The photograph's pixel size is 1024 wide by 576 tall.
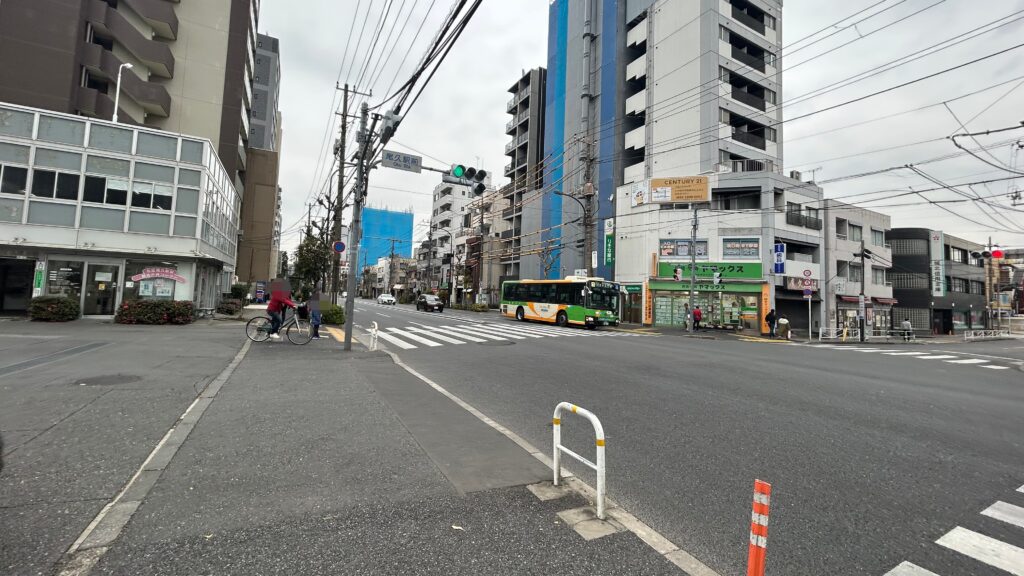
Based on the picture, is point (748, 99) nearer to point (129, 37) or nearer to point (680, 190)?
point (680, 190)

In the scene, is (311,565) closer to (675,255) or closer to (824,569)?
(824,569)

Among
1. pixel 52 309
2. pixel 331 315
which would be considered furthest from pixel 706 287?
pixel 52 309

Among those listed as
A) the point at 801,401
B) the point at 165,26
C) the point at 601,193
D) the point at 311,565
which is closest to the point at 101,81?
the point at 165,26

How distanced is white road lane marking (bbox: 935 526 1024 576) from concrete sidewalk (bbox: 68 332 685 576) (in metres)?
2.16

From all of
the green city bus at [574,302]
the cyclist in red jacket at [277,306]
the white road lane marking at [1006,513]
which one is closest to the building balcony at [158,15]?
the cyclist in red jacket at [277,306]

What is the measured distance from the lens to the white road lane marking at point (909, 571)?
2678 millimetres

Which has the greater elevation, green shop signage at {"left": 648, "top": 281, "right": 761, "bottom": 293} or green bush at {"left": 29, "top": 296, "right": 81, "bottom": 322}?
green shop signage at {"left": 648, "top": 281, "right": 761, "bottom": 293}

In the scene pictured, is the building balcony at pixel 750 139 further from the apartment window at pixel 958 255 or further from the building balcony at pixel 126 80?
the building balcony at pixel 126 80

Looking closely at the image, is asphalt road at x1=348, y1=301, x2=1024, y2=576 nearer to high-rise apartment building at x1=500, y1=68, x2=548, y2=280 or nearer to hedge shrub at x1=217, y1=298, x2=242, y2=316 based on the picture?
hedge shrub at x1=217, y1=298, x2=242, y2=316

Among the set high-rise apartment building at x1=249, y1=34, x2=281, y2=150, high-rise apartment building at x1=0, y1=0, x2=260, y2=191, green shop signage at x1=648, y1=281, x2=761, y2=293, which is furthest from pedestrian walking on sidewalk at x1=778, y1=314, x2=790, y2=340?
high-rise apartment building at x1=249, y1=34, x2=281, y2=150

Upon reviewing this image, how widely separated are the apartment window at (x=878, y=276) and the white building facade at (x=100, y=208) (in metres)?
47.2

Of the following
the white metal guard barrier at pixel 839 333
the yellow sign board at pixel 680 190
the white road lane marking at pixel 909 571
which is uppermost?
the yellow sign board at pixel 680 190

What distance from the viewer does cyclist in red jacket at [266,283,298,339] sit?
12.5 metres

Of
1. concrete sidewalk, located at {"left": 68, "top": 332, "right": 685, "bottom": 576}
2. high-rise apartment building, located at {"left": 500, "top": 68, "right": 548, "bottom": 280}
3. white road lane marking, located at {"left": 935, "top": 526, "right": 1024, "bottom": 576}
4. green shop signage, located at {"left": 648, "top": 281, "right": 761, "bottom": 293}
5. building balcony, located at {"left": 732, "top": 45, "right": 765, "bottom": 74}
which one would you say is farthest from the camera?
high-rise apartment building, located at {"left": 500, "top": 68, "right": 548, "bottom": 280}
